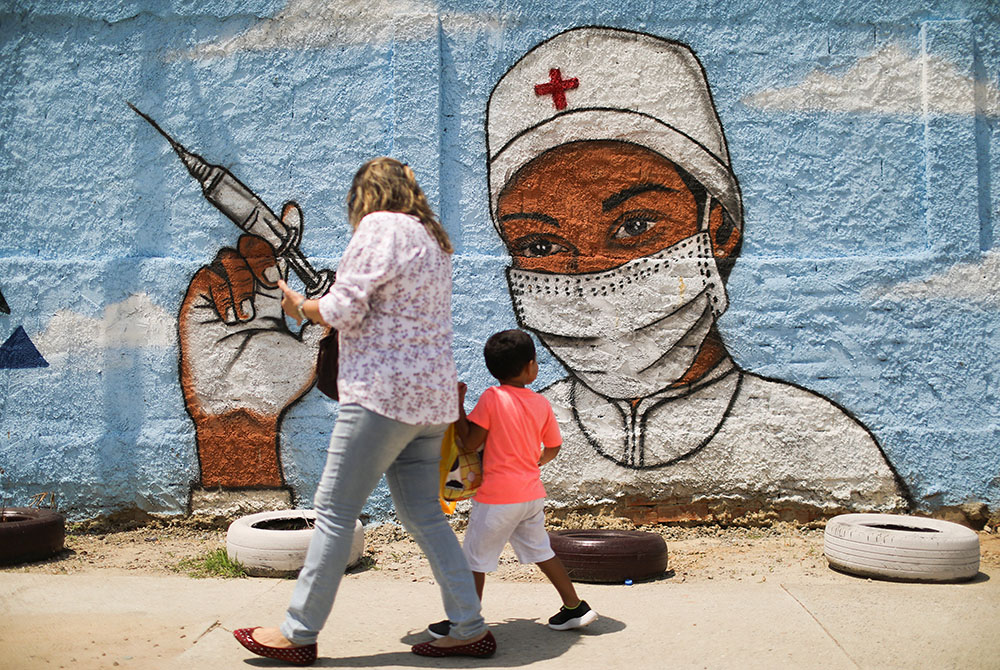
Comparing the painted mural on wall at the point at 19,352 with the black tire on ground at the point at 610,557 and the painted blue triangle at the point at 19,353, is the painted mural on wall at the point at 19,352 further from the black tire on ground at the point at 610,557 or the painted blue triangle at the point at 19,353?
the black tire on ground at the point at 610,557

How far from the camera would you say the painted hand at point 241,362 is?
512 cm

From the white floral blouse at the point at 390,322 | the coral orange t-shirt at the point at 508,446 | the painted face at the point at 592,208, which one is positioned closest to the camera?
the white floral blouse at the point at 390,322

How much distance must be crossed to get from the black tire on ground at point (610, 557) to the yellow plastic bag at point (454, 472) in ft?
3.64

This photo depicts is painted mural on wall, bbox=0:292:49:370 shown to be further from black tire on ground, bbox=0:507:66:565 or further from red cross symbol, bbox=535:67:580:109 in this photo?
red cross symbol, bbox=535:67:580:109

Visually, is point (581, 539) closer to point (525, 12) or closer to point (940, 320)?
point (940, 320)

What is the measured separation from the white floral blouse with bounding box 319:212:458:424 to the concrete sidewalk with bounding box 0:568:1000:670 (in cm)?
93

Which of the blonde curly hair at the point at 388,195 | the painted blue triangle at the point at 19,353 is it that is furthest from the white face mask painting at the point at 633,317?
the painted blue triangle at the point at 19,353

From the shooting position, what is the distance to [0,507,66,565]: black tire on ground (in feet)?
14.7

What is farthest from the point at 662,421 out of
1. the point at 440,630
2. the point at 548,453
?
the point at 440,630

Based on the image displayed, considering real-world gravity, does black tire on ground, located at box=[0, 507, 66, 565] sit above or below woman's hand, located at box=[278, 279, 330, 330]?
below

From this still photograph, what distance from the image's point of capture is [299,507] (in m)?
5.09

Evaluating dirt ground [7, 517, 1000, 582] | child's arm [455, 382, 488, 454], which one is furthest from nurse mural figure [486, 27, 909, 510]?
child's arm [455, 382, 488, 454]

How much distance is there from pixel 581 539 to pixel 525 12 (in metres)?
3.08

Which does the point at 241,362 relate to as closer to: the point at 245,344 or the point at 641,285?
the point at 245,344
